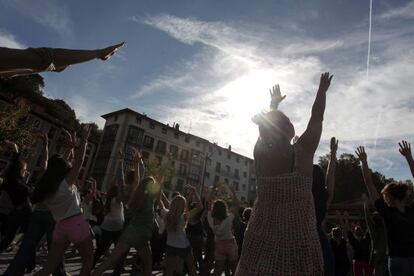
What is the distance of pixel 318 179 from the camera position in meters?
3.80

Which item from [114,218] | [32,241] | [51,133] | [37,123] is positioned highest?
[37,123]

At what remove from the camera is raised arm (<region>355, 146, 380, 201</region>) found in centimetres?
498

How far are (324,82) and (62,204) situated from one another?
3.56 m

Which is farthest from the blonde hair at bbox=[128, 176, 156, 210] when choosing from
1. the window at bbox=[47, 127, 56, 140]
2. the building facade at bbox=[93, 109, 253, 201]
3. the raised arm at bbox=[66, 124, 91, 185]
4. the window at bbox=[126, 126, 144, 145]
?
the window at bbox=[47, 127, 56, 140]

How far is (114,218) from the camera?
712cm

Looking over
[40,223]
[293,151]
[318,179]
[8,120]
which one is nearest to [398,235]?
[318,179]

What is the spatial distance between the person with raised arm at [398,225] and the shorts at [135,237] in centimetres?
354

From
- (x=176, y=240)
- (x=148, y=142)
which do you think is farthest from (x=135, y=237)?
(x=148, y=142)

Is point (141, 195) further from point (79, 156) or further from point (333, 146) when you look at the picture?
point (333, 146)

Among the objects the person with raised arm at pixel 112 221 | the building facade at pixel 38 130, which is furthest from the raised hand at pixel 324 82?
the building facade at pixel 38 130

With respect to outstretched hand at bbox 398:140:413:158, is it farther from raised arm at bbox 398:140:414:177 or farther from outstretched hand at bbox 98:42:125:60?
outstretched hand at bbox 98:42:125:60

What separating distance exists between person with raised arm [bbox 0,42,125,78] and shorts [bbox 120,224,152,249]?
3978 millimetres

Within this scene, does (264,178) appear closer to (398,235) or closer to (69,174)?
(398,235)

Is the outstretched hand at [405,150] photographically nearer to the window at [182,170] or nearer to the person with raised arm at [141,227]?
the person with raised arm at [141,227]
